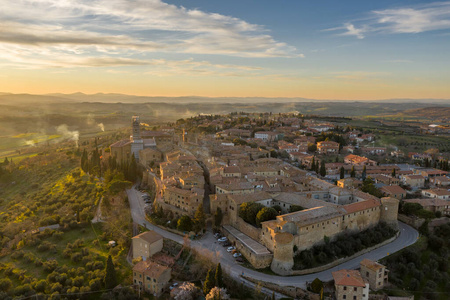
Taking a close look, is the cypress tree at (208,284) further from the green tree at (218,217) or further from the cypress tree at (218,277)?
the green tree at (218,217)

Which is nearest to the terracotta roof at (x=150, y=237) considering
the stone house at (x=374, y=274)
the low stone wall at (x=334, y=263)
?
the low stone wall at (x=334, y=263)

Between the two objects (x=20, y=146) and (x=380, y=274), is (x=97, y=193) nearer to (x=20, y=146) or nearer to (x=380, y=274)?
(x=380, y=274)

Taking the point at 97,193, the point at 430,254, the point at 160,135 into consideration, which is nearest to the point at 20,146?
the point at 160,135

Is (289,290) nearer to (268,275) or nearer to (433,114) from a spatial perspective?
(268,275)

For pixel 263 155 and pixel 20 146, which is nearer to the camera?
pixel 263 155

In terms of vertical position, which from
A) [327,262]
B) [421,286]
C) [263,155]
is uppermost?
[263,155]

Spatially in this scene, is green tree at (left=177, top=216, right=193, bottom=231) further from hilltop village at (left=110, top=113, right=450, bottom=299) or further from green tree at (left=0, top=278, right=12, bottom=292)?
green tree at (left=0, top=278, right=12, bottom=292)
